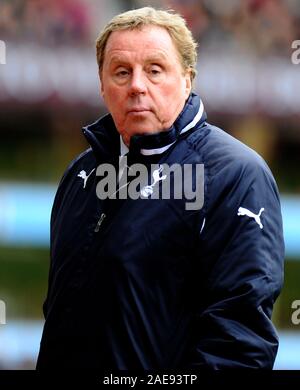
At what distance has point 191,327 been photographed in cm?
181

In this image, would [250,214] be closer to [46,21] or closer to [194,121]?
[194,121]

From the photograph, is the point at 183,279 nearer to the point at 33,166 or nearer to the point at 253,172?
the point at 253,172

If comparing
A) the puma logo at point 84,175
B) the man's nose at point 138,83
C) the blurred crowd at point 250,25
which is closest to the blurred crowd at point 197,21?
the blurred crowd at point 250,25

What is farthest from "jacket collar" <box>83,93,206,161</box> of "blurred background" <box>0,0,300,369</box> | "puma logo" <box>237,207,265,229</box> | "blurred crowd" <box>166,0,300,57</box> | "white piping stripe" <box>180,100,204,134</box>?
"blurred crowd" <box>166,0,300,57</box>

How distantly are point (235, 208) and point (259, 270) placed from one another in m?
0.13

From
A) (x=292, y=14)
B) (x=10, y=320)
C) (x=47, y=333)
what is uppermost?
(x=292, y=14)

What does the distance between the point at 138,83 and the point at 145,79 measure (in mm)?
21

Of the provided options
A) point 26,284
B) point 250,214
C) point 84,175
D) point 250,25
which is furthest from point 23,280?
point 250,214

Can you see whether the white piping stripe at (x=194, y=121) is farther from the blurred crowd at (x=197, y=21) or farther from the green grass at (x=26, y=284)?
the green grass at (x=26, y=284)

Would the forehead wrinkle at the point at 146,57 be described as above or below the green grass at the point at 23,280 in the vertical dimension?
above

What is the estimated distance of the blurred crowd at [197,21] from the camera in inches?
176

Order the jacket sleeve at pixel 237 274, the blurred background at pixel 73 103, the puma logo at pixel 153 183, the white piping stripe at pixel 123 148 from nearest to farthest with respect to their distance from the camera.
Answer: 1. the jacket sleeve at pixel 237 274
2. the puma logo at pixel 153 183
3. the white piping stripe at pixel 123 148
4. the blurred background at pixel 73 103

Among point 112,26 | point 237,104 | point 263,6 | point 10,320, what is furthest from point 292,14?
point 112,26

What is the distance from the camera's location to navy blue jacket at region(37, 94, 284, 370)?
1752 mm
